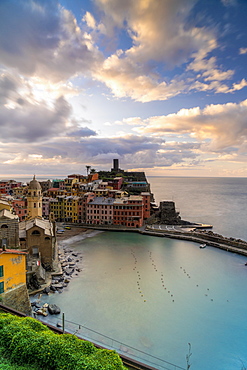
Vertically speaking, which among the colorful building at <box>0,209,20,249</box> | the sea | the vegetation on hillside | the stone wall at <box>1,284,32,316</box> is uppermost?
the colorful building at <box>0,209,20,249</box>

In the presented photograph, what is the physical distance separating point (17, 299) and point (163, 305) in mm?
13814

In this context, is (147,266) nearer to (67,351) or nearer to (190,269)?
(190,269)

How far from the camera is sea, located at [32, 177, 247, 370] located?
16.0 meters

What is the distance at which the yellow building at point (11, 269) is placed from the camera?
16250mm

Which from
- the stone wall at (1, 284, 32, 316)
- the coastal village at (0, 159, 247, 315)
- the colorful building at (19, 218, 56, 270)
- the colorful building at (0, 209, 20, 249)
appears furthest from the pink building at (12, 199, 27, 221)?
the stone wall at (1, 284, 32, 316)

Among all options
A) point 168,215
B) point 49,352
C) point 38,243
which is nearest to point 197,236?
point 168,215

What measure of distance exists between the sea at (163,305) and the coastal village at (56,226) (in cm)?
276

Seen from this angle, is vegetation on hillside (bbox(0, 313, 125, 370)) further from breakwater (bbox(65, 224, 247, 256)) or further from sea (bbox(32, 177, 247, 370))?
breakwater (bbox(65, 224, 247, 256))

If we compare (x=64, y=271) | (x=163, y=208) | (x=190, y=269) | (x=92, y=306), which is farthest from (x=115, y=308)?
(x=163, y=208)

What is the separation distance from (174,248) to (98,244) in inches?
582

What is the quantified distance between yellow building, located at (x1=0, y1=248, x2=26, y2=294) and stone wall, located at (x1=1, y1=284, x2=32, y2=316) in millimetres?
303

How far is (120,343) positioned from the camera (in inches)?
632

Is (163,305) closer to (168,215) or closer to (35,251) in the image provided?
(35,251)

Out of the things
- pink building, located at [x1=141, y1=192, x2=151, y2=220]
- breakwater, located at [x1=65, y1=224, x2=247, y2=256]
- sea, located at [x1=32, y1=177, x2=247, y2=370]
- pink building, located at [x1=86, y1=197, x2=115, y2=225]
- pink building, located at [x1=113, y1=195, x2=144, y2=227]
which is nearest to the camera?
sea, located at [x1=32, y1=177, x2=247, y2=370]
